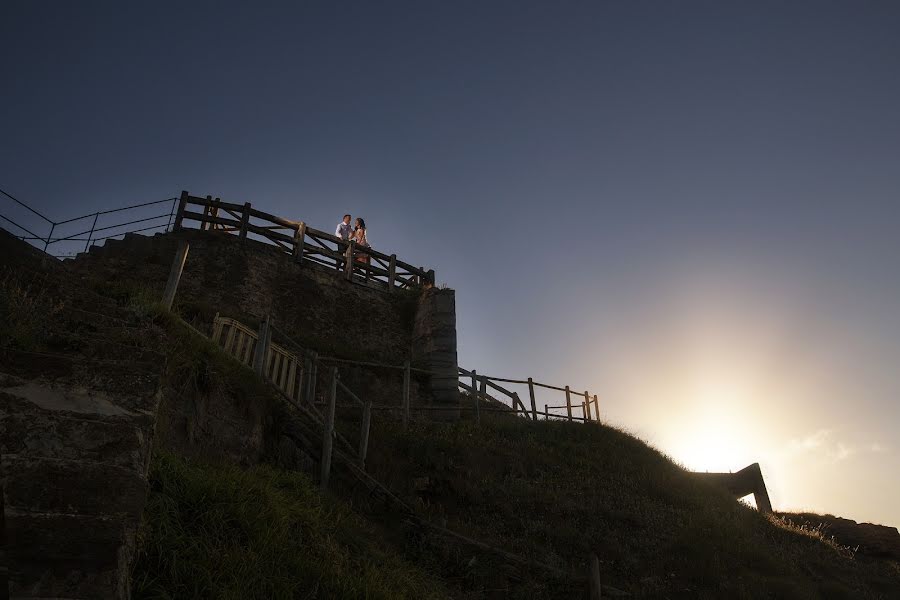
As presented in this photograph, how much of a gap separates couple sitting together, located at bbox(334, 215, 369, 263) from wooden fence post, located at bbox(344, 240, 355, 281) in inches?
9.1

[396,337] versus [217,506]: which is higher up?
[396,337]

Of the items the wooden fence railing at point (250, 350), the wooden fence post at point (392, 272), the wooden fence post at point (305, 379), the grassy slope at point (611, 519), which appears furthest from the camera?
the wooden fence post at point (392, 272)

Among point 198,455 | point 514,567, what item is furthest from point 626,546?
point 198,455

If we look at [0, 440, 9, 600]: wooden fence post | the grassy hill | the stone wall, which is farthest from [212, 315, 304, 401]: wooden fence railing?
[0, 440, 9, 600]: wooden fence post

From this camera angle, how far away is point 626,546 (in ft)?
34.0

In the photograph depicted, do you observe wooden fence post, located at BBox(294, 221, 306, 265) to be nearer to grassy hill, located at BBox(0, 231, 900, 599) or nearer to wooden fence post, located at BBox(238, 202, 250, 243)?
wooden fence post, located at BBox(238, 202, 250, 243)

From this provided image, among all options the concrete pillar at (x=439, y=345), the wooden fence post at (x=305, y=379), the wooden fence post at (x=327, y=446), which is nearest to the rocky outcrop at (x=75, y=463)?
the wooden fence post at (x=327, y=446)

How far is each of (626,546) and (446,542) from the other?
12.7 feet

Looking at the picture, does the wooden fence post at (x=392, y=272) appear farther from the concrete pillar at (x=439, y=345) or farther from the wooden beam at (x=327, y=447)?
the wooden beam at (x=327, y=447)

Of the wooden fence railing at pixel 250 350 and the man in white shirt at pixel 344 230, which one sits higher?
the man in white shirt at pixel 344 230

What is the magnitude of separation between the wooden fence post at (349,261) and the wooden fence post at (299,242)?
5.22 ft

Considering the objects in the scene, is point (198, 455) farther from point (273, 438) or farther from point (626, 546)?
point (626, 546)

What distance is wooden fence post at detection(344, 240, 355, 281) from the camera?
18.7 m

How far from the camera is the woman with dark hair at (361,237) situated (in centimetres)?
1986
